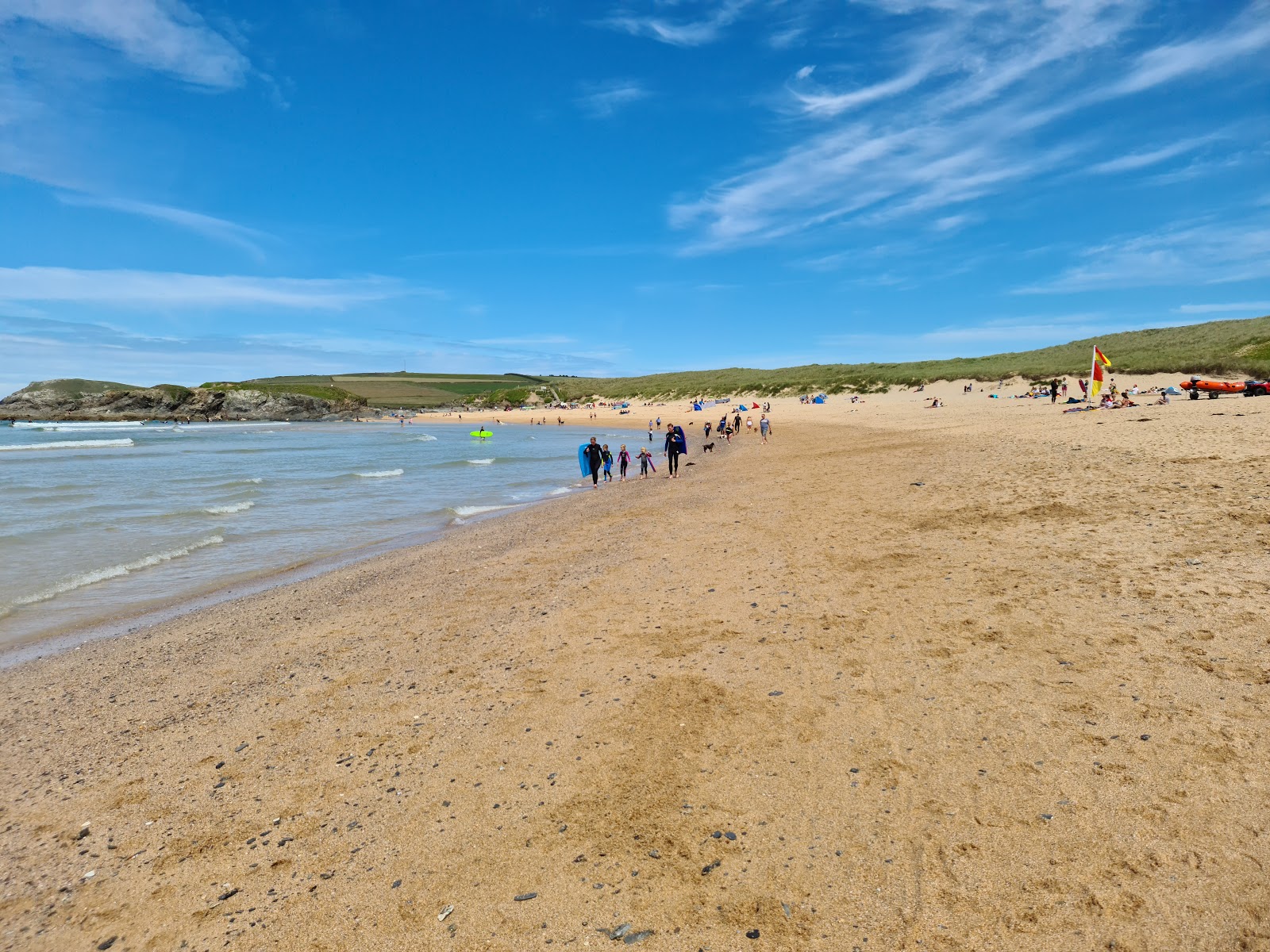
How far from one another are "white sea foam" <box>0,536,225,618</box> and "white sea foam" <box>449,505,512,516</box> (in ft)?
20.1

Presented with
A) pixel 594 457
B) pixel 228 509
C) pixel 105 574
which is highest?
pixel 594 457

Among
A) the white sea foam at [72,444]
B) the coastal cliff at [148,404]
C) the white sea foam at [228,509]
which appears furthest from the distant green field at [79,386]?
the white sea foam at [228,509]

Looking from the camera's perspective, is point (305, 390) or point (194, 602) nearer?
point (194, 602)

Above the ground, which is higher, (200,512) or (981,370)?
(981,370)

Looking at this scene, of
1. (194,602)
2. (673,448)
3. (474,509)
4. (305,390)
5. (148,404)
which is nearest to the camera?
(194,602)

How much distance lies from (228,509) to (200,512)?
814 mm

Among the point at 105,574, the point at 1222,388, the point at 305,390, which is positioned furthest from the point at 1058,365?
the point at 305,390

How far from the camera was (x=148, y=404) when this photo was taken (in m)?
122

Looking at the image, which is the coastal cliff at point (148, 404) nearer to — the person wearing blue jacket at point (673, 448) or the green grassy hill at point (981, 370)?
the green grassy hill at point (981, 370)

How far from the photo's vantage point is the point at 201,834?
4.66 metres

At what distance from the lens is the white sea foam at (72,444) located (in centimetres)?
5244

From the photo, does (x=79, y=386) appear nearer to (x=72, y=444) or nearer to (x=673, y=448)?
(x=72, y=444)

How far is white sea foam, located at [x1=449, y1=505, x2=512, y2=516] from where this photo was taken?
1942 centimetres

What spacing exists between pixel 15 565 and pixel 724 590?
15.0 metres
